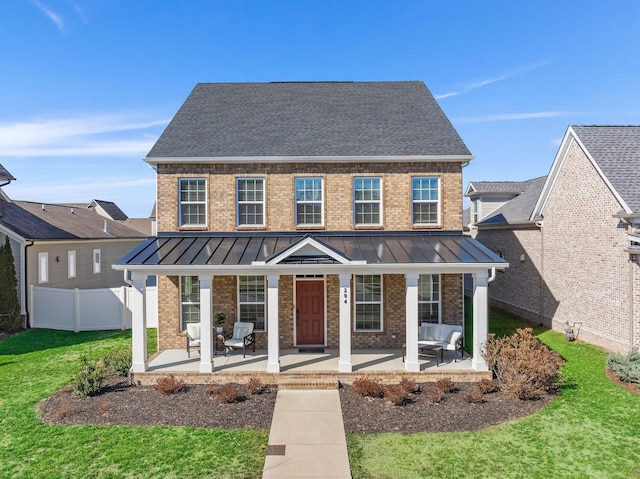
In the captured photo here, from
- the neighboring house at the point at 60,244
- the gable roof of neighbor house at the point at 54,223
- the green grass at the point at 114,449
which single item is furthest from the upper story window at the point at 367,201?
the gable roof of neighbor house at the point at 54,223

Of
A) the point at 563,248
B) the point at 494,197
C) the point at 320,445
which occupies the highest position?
the point at 494,197

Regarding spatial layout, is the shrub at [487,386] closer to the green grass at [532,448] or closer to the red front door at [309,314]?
the green grass at [532,448]

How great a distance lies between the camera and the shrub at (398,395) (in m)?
9.78

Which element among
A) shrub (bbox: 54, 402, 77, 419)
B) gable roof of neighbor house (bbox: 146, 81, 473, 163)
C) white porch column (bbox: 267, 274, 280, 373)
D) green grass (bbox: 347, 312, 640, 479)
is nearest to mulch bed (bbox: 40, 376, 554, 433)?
shrub (bbox: 54, 402, 77, 419)

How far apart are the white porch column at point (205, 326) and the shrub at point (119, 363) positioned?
2399 millimetres

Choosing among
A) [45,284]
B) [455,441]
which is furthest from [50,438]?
[45,284]

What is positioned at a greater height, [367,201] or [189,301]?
[367,201]

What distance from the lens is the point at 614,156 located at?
579 inches

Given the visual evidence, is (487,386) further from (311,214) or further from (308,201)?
(308,201)

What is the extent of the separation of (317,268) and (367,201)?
A: 417 centimetres

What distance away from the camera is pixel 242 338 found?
43.3 feet

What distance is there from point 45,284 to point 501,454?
20.8 metres

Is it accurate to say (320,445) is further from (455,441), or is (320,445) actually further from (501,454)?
(501,454)

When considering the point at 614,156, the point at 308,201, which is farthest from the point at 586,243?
the point at 308,201
